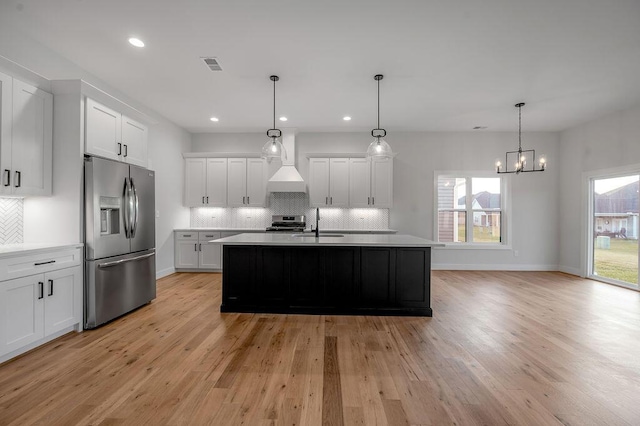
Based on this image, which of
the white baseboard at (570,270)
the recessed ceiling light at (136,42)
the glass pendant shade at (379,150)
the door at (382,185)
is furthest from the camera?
the door at (382,185)

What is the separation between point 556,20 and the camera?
2.79m

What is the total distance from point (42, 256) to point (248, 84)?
3055mm

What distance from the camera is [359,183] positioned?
633 cm

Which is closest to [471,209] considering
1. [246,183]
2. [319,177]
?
[319,177]

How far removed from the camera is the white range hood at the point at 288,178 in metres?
6.18

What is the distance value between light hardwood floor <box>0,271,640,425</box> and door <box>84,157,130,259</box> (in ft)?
2.81

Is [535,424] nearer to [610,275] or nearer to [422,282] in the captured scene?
[422,282]

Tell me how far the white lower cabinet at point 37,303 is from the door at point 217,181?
137 inches

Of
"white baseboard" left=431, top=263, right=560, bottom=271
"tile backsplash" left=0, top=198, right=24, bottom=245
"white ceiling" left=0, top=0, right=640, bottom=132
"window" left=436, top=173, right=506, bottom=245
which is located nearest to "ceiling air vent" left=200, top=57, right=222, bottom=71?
"white ceiling" left=0, top=0, right=640, bottom=132

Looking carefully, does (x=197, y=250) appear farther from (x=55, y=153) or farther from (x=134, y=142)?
(x=55, y=153)

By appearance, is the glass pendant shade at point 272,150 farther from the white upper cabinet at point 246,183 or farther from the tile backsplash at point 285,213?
the tile backsplash at point 285,213

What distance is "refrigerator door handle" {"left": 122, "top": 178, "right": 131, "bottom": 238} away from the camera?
3.53 m

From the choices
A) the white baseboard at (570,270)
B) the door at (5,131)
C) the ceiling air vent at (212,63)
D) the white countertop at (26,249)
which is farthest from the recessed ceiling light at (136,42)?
the white baseboard at (570,270)

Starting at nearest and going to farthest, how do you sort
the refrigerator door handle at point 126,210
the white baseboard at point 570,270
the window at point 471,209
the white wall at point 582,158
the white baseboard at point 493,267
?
1. the refrigerator door handle at point 126,210
2. the white wall at point 582,158
3. the white baseboard at point 570,270
4. the white baseboard at point 493,267
5. the window at point 471,209
